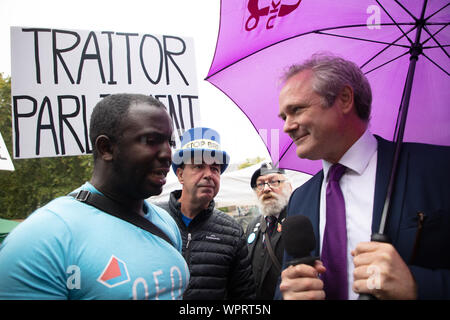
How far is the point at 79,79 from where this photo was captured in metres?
2.67

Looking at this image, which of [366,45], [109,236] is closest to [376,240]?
[109,236]

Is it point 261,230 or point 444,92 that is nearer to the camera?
point 444,92

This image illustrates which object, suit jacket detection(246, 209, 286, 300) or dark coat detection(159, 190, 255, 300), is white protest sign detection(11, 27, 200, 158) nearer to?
dark coat detection(159, 190, 255, 300)

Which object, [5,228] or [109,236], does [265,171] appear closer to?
[109,236]

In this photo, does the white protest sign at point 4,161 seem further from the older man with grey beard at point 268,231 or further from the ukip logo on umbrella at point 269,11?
the ukip logo on umbrella at point 269,11

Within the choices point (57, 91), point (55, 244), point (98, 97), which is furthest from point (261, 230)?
point (55, 244)

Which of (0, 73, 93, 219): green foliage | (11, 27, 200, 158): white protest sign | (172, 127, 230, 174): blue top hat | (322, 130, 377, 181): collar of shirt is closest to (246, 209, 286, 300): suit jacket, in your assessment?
(172, 127, 230, 174): blue top hat

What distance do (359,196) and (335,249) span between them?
0.29 m

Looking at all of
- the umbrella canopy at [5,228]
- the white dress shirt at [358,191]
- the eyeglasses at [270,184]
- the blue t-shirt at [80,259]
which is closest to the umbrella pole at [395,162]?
the white dress shirt at [358,191]

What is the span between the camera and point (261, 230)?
3951mm

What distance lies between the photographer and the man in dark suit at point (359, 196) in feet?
3.89

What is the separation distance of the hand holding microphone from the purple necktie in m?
0.14
